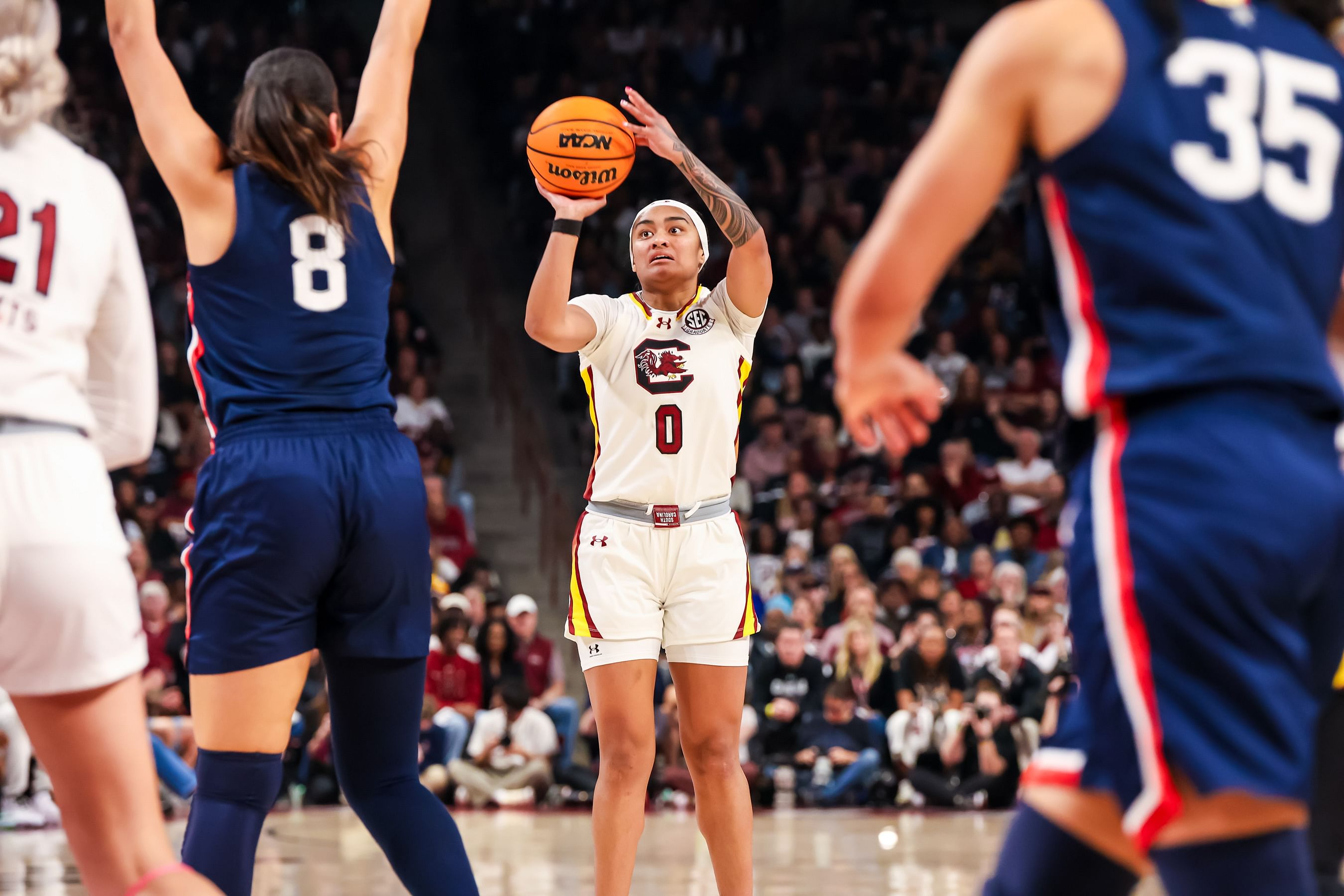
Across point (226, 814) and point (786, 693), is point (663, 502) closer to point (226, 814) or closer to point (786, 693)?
point (226, 814)

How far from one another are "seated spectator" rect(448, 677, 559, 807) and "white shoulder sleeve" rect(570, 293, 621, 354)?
618cm

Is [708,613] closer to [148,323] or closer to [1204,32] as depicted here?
[148,323]

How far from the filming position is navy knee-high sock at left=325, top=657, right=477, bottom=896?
11.5 ft

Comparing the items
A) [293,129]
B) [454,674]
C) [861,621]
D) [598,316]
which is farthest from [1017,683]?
[293,129]

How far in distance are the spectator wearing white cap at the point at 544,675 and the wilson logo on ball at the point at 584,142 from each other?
6.44 meters

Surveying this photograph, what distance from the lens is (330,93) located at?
3543 millimetres

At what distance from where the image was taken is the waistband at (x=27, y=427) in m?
2.50

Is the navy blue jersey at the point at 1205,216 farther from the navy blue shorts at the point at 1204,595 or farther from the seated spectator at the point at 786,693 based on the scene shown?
the seated spectator at the point at 786,693

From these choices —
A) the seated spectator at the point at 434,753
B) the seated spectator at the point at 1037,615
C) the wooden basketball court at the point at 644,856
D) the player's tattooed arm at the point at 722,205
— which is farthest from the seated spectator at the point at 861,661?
the player's tattooed arm at the point at 722,205

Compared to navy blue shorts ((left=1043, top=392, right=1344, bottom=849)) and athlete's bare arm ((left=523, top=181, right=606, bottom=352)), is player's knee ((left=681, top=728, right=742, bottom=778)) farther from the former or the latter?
navy blue shorts ((left=1043, top=392, right=1344, bottom=849))

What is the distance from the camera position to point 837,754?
1066 centimetres

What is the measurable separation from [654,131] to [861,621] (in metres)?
6.82

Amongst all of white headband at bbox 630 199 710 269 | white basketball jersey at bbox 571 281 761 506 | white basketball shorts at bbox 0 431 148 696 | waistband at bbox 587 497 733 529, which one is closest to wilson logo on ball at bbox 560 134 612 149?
white headband at bbox 630 199 710 269

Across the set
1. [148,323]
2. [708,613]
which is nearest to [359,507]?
[148,323]
